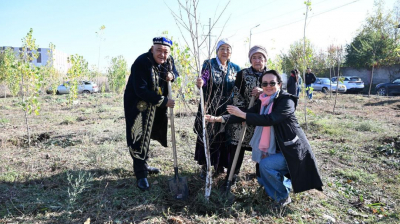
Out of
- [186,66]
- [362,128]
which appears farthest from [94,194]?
[362,128]

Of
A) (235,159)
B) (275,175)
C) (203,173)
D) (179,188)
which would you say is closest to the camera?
(275,175)

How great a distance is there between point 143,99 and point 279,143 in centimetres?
153

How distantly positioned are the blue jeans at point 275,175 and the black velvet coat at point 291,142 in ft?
0.36

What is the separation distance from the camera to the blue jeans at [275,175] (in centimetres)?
264

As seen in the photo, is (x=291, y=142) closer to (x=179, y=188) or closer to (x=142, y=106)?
(x=179, y=188)

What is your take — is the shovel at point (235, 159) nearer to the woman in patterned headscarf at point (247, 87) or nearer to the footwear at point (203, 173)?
the woman in patterned headscarf at point (247, 87)

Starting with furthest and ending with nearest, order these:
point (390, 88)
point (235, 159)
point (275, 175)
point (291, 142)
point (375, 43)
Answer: point (375, 43) → point (390, 88) → point (235, 159) → point (275, 175) → point (291, 142)

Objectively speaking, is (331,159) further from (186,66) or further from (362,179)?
(186,66)

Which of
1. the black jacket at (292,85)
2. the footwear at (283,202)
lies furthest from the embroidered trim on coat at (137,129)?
the black jacket at (292,85)

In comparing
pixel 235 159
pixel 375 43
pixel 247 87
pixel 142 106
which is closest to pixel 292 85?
pixel 247 87

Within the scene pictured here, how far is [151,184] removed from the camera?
3275mm

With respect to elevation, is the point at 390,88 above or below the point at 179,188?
above

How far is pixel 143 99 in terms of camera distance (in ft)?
9.97

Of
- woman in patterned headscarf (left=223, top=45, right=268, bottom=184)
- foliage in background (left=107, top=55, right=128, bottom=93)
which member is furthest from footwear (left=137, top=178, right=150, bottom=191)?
foliage in background (left=107, top=55, right=128, bottom=93)
